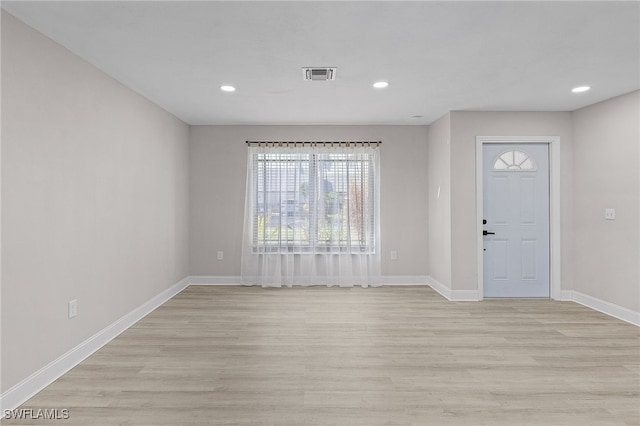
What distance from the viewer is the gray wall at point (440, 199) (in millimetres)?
4910

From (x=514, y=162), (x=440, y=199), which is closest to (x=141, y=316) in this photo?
(x=440, y=199)

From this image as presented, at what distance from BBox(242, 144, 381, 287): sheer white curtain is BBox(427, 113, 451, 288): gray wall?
2.63 ft

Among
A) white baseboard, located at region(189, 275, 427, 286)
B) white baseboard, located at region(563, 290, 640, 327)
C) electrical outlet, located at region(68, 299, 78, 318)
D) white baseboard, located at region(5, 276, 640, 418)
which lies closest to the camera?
white baseboard, located at region(5, 276, 640, 418)

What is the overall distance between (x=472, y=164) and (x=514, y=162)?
0.61m

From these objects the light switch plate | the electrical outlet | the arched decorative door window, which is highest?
the arched decorative door window

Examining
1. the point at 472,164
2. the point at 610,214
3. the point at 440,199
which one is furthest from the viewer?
the point at 440,199

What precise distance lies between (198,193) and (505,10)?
4.62 metres

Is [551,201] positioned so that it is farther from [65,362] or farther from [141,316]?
[65,362]

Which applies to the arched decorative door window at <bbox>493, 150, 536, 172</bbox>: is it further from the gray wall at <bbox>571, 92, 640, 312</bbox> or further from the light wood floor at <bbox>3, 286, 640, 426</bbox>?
the light wood floor at <bbox>3, 286, 640, 426</bbox>

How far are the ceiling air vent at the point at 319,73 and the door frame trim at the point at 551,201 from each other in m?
2.44

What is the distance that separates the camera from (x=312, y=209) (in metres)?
5.59

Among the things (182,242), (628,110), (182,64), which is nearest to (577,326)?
(628,110)

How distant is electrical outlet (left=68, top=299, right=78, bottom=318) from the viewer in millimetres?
2859

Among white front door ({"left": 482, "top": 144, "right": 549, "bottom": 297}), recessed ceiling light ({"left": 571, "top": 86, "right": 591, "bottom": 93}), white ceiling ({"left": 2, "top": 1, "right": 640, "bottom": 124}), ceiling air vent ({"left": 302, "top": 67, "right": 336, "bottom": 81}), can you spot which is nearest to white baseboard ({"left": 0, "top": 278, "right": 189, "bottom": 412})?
white ceiling ({"left": 2, "top": 1, "right": 640, "bottom": 124})
